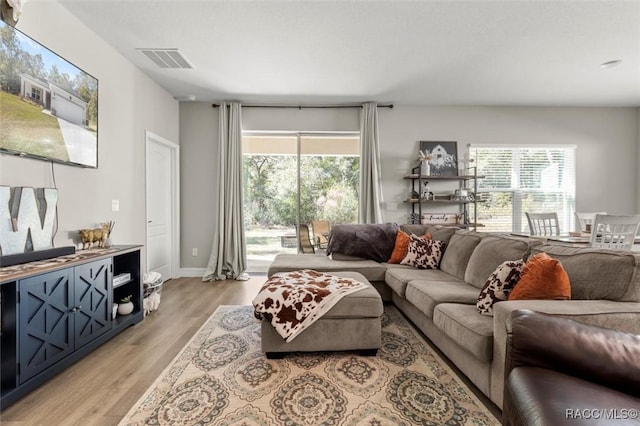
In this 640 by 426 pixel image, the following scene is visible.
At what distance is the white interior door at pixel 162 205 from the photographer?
162 inches

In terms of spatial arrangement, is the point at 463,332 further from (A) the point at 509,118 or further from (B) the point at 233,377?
(A) the point at 509,118

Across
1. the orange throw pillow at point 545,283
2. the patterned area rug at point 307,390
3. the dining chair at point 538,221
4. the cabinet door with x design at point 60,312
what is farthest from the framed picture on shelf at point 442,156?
the cabinet door with x design at point 60,312

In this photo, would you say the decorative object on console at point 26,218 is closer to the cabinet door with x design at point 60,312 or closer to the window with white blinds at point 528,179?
the cabinet door with x design at point 60,312

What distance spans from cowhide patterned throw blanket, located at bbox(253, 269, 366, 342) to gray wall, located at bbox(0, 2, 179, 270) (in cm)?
181

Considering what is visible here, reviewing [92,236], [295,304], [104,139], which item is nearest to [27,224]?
[92,236]

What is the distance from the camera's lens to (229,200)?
15.3 ft

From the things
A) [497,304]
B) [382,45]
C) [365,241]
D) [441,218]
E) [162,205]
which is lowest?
[497,304]

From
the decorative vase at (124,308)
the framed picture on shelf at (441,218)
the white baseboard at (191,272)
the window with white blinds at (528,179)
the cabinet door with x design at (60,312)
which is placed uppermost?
the window with white blinds at (528,179)

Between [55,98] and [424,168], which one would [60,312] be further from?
[424,168]

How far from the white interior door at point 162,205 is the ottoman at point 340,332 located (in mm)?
2644

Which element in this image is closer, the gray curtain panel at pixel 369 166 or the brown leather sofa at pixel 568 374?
the brown leather sofa at pixel 568 374

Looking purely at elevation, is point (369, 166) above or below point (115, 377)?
above

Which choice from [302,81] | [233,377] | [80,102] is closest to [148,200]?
[80,102]

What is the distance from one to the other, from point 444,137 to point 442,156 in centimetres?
32
